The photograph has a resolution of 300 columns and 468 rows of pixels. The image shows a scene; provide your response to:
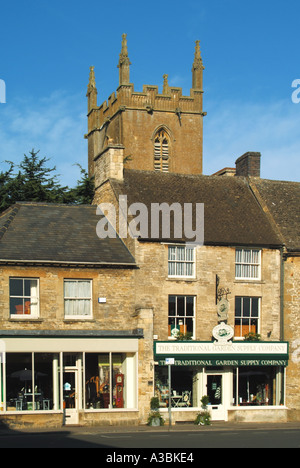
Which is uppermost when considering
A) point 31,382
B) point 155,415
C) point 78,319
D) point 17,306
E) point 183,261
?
point 183,261

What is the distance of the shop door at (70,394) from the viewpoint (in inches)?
1257

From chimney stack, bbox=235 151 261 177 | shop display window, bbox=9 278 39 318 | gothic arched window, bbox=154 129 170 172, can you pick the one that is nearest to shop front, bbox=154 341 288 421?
shop display window, bbox=9 278 39 318

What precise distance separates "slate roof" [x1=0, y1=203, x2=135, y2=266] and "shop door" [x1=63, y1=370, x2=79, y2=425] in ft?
15.0

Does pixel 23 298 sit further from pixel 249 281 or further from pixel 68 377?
pixel 249 281

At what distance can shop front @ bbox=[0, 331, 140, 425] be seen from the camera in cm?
3131

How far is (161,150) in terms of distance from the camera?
222ft

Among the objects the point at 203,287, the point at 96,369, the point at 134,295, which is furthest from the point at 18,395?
the point at 203,287

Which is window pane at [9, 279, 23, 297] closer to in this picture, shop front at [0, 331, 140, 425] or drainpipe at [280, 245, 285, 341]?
shop front at [0, 331, 140, 425]

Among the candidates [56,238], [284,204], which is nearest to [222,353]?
[56,238]

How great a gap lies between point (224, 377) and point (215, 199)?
837cm

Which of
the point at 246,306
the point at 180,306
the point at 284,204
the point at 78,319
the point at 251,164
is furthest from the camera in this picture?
the point at 251,164

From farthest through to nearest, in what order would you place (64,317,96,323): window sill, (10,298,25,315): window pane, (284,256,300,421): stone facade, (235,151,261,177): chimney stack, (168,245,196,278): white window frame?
(235,151,261,177): chimney stack → (284,256,300,421): stone facade → (168,245,196,278): white window frame → (64,317,96,323): window sill → (10,298,25,315): window pane

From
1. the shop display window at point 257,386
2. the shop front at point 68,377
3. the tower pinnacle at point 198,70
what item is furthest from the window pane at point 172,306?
the tower pinnacle at point 198,70

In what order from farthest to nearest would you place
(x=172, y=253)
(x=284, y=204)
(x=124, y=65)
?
(x=124, y=65) < (x=284, y=204) < (x=172, y=253)
